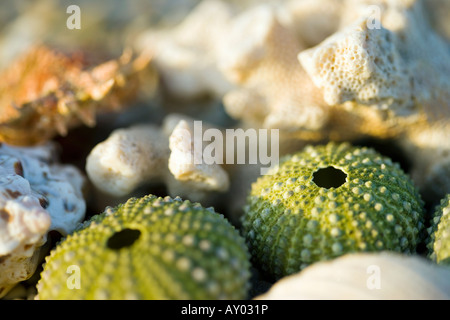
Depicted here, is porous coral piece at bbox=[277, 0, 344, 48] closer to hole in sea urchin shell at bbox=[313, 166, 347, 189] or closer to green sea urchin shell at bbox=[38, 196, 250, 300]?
hole in sea urchin shell at bbox=[313, 166, 347, 189]

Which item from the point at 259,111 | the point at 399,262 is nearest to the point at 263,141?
the point at 259,111

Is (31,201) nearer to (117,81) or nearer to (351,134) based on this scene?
(117,81)

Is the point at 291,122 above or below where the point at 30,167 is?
above

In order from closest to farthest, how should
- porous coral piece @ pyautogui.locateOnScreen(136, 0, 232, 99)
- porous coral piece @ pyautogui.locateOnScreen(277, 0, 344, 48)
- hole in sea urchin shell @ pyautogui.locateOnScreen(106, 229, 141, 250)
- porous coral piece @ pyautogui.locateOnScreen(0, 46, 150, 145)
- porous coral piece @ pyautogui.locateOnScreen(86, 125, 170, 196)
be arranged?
hole in sea urchin shell @ pyautogui.locateOnScreen(106, 229, 141, 250) → porous coral piece @ pyautogui.locateOnScreen(86, 125, 170, 196) → porous coral piece @ pyautogui.locateOnScreen(0, 46, 150, 145) → porous coral piece @ pyautogui.locateOnScreen(277, 0, 344, 48) → porous coral piece @ pyautogui.locateOnScreen(136, 0, 232, 99)

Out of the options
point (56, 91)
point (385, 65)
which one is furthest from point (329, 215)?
point (56, 91)

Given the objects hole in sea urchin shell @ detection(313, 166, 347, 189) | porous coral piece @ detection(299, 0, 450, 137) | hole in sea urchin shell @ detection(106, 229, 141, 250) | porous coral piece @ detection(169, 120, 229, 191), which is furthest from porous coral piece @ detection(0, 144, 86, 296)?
porous coral piece @ detection(299, 0, 450, 137)
